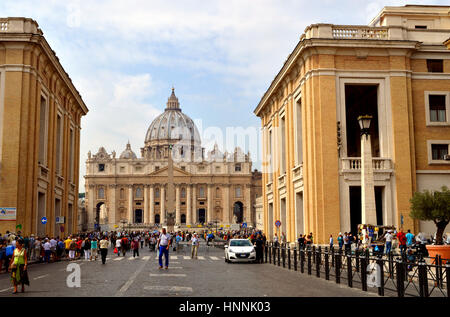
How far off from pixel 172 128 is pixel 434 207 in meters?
147

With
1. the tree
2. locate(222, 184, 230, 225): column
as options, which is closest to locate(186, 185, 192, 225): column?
locate(222, 184, 230, 225): column

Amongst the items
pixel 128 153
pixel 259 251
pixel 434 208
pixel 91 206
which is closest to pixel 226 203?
pixel 91 206

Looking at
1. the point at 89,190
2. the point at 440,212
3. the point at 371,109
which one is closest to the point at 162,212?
the point at 89,190

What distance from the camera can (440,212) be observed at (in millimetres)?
26797

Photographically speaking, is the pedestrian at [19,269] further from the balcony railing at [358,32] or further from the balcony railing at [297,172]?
the balcony railing at [358,32]

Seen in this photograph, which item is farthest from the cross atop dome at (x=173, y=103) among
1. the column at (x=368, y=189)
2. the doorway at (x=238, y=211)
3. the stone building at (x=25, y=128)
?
the column at (x=368, y=189)

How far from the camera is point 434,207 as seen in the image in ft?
89.1

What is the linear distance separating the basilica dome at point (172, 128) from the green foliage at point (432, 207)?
140685 mm
